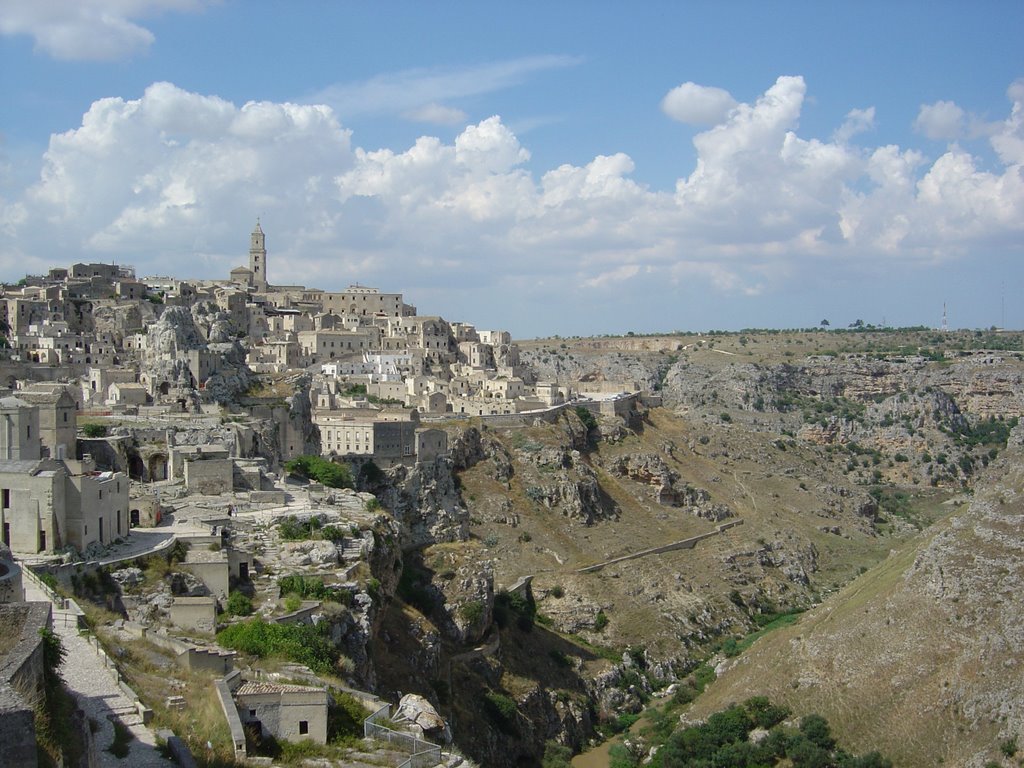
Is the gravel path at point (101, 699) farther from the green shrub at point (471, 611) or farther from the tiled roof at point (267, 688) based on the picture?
the green shrub at point (471, 611)

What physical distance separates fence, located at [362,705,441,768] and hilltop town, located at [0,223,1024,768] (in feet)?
0.23

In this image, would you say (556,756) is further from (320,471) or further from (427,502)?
(427,502)

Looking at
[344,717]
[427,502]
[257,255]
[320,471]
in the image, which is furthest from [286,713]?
[257,255]

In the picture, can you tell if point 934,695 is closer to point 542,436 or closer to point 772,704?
point 772,704

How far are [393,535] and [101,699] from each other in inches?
983

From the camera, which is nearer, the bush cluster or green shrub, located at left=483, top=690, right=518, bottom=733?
the bush cluster

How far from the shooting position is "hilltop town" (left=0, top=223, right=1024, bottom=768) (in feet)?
68.4

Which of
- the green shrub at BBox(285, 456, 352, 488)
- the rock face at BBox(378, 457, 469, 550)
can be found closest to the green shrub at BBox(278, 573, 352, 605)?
the green shrub at BBox(285, 456, 352, 488)

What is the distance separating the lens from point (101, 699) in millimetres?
17219

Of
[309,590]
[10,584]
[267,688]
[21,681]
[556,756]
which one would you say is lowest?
[556,756]

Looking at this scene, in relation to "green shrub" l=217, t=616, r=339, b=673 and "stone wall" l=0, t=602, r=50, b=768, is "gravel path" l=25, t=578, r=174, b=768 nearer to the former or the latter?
"stone wall" l=0, t=602, r=50, b=768

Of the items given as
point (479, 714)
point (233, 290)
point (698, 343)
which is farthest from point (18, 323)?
point (698, 343)

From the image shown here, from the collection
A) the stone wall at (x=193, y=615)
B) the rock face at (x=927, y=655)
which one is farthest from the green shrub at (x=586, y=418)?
the stone wall at (x=193, y=615)

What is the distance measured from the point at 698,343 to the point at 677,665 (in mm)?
97649
